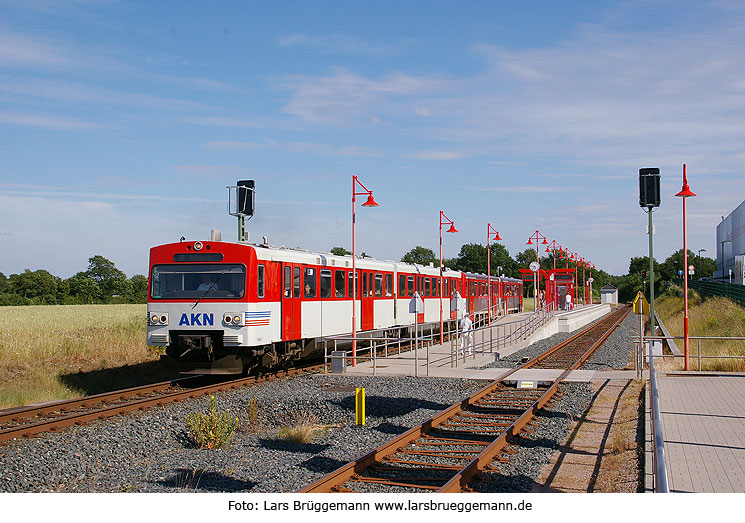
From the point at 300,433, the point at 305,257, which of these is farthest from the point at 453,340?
the point at 300,433

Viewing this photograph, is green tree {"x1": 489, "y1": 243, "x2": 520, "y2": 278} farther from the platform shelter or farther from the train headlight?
the train headlight

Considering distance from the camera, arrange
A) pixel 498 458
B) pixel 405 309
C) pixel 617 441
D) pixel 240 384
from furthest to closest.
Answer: pixel 405 309
pixel 240 384
pixel 617 441
pixel 498 458

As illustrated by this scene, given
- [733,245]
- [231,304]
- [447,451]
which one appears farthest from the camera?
[733,245]

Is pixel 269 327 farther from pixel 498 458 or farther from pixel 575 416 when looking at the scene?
pixel 498 458

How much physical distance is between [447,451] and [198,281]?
8.84 meters

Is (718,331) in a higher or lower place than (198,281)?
lower

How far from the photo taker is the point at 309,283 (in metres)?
19.5

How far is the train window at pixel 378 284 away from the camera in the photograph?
24703 mm

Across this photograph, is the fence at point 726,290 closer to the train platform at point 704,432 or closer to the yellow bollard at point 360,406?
the train platform at point 704,432

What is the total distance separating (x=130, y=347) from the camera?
23.0m

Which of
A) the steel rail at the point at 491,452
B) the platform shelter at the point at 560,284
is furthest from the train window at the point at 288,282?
the platform shelter at the point at 560,284

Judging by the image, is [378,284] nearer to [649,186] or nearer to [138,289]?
[649,186]

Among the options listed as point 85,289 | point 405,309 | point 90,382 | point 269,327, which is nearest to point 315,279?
point 269,327
